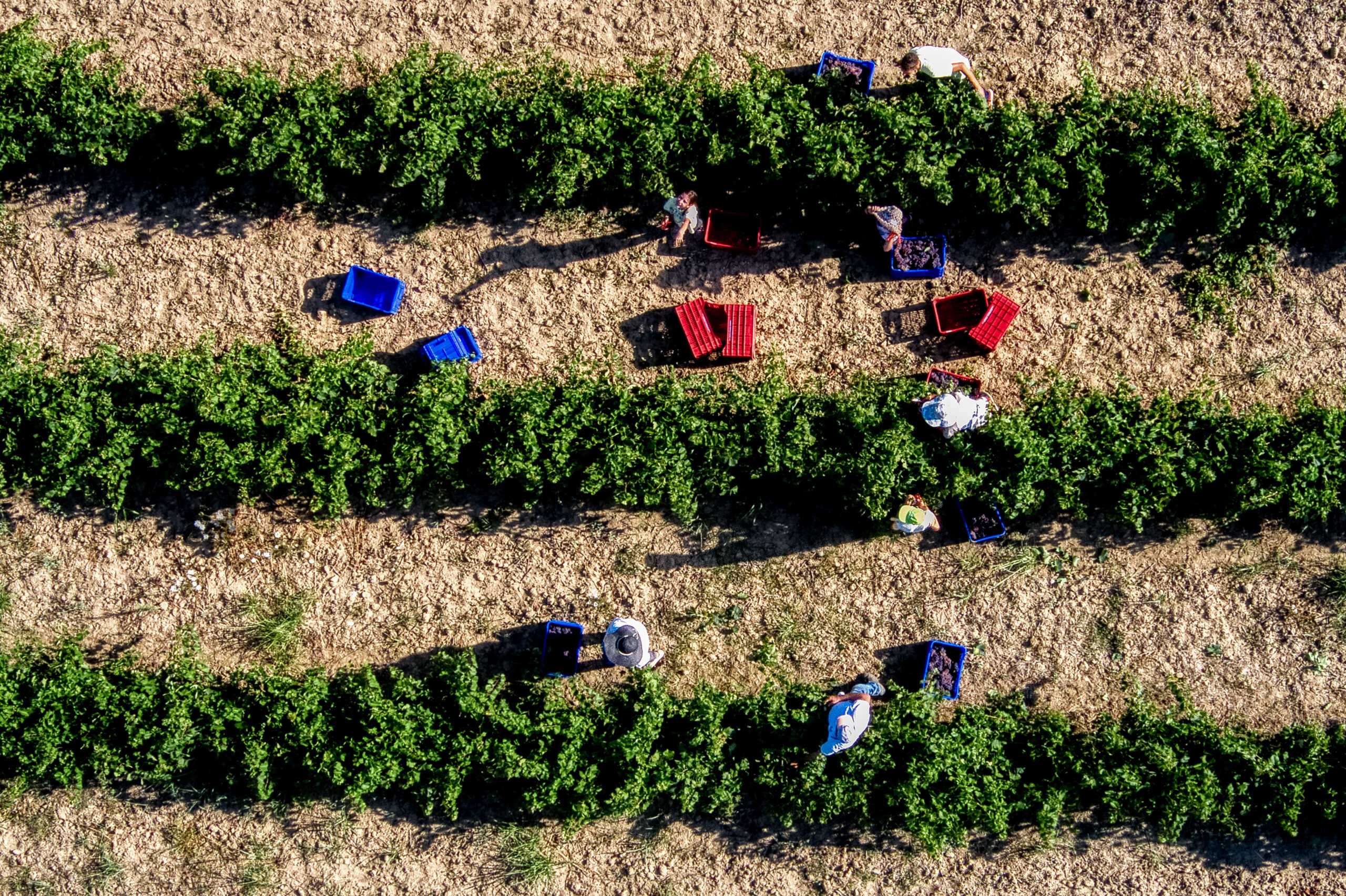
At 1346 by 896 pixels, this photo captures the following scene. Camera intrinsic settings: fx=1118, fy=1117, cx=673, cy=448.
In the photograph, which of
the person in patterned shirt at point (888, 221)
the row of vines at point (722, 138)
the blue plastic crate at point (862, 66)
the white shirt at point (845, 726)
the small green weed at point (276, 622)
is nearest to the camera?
the white shirt at point (845, 726)

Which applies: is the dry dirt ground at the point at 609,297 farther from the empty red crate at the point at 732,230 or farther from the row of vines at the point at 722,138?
the row of vines at the point at 722,138

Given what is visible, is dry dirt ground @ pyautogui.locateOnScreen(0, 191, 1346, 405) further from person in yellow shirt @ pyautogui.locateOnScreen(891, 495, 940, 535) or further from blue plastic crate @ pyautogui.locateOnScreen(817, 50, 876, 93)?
blue plastic crate @ pyautogui.locateOnScreen(817, 50, 876, 93)

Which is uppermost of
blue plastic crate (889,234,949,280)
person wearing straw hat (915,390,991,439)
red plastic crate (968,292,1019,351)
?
blue plastic crate (889,234,949,280)

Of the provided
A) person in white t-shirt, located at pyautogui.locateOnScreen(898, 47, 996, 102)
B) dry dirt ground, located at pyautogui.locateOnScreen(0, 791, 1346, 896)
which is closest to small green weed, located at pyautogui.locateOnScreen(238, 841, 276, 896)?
dry dirt ground, located at pyautogui.locateOnScreen(0, 791, 1346, 896)

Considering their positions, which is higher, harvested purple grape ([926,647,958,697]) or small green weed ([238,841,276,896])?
harvested purple grape ([926,647,958,697])

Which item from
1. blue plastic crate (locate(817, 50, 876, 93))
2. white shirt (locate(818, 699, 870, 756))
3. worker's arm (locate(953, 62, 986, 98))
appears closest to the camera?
white shirt (locate(818, 699, 870, 756))

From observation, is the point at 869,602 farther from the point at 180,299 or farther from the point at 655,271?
the point at 180,299

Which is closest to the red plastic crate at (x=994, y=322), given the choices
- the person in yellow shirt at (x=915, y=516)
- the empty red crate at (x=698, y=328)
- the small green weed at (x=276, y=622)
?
the person in yellow shirt at (x=915, y=516)
